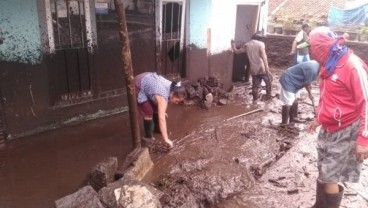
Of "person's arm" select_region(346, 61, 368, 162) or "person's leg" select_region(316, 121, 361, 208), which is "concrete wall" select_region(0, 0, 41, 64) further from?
"person's arm" select_region(346, 61, 368, 162)

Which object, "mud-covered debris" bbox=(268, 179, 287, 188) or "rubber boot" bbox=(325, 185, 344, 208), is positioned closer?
"rubber boot" bbox=(325, 185, 344, 208)

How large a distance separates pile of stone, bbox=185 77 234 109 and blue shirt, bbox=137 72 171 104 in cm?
284

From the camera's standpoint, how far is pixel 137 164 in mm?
4418

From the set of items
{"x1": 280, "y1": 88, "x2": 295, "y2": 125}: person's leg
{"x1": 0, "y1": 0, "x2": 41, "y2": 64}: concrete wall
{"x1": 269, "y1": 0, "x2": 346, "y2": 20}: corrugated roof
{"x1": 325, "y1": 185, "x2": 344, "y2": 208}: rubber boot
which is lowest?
{"x1": 325, "y1": 185, "x2": 344, "y2": 208}: rubber boot

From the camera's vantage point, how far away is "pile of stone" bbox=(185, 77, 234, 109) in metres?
8.20

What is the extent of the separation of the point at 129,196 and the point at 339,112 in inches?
91.6

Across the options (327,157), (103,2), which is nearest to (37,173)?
(103,2)

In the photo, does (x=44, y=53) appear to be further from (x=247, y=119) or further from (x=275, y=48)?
(x=275, y=48)

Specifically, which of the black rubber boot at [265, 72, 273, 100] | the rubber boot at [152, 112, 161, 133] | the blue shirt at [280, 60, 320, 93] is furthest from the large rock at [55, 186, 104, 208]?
the black rubber boot at [265, 72, 273, 100]

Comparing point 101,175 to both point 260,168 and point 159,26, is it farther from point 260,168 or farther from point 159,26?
point 159,26

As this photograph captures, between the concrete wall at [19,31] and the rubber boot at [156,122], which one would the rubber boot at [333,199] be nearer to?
the rubber boot at [156,122]

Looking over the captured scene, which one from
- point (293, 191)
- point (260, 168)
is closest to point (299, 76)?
point (260, 168)

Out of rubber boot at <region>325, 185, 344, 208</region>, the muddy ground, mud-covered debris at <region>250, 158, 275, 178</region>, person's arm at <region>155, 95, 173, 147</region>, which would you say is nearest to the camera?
rubber boot at <region>325, 185, 344, 208</region>

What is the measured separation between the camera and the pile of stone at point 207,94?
820 centimetres
